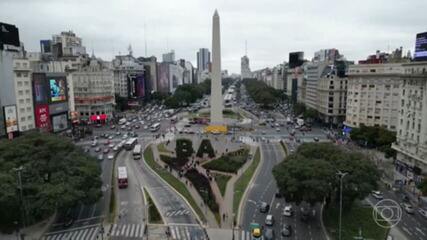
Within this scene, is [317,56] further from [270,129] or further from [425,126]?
[425,126]

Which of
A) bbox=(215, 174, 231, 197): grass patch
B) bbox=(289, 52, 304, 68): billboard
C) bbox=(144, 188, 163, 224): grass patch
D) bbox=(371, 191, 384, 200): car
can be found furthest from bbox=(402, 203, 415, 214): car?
bbox=(289, 52, 304, 68): billboard

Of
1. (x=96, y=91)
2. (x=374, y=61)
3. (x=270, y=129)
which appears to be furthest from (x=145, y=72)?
(x=374, y=61)

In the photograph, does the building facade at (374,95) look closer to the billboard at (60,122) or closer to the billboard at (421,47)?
the billboard at (421,47)

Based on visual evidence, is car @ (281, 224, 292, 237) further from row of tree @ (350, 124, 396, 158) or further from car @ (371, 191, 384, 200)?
row of tree @ (350, 124, 396, 158)

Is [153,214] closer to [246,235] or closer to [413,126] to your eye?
[246,235]

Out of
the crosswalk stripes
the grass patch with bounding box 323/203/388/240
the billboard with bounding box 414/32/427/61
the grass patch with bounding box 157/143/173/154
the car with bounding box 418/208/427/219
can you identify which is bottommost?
the car with bounding box 418/208/427/219

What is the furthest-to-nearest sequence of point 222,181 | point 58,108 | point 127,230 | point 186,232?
point 58,108 < point 222,181 < point 127,230 < point 186,232

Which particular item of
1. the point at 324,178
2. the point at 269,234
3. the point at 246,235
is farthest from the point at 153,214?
the point at 324,178
